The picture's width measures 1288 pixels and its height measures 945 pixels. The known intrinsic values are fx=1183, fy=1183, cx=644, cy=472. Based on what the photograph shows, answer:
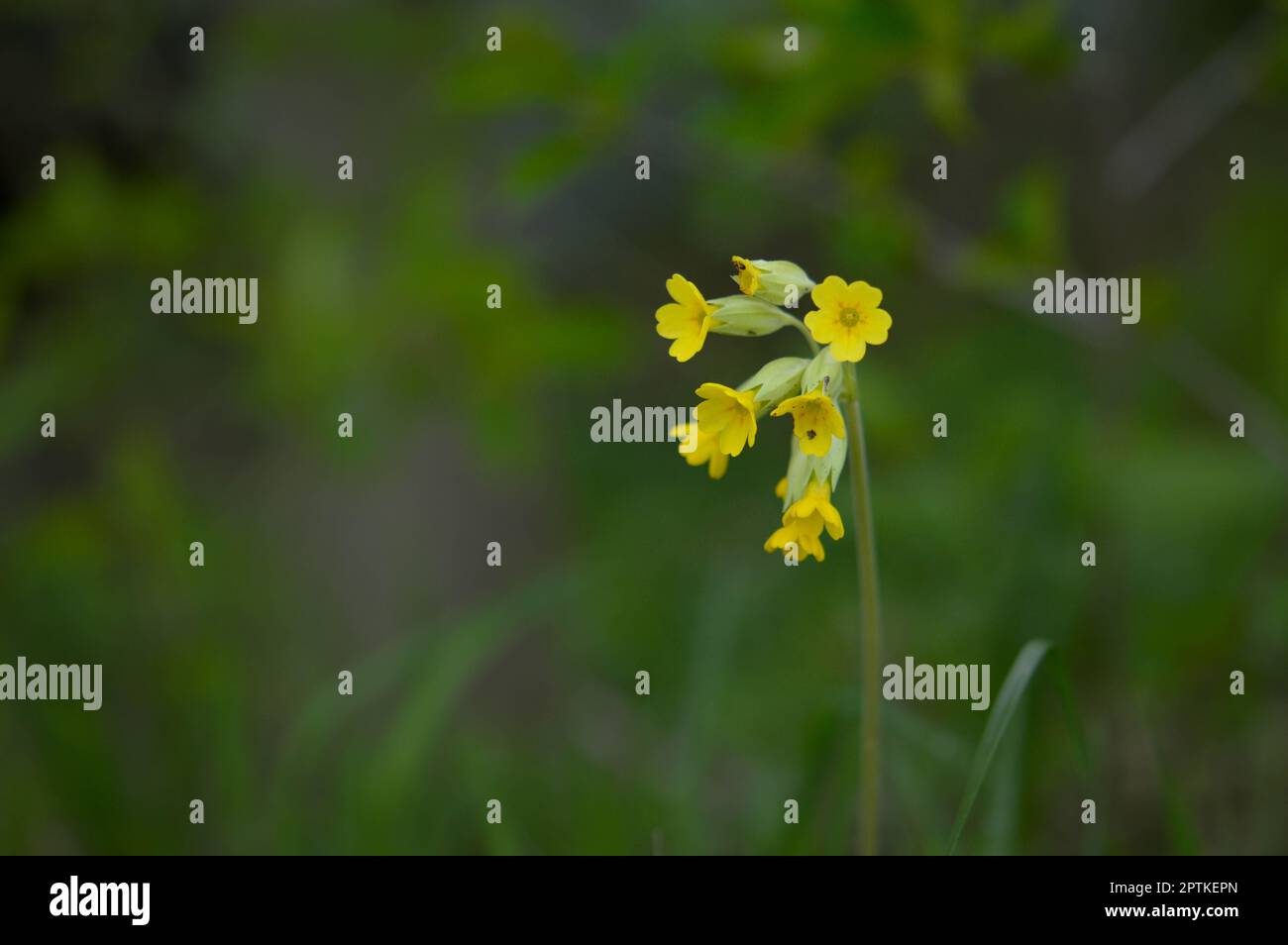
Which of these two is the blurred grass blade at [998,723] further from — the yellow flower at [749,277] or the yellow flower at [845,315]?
the yellow flower at [749,277]

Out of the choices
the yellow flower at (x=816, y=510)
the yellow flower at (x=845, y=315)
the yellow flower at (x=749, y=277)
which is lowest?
the yellow flower at (x=816, y=510)

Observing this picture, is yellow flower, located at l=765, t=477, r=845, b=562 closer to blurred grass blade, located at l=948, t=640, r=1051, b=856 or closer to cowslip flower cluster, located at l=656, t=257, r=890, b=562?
cowslip flower cluster, located at l=656, t=257, r=890, b=562

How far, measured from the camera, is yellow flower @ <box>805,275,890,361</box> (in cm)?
115

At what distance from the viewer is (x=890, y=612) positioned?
3.00m

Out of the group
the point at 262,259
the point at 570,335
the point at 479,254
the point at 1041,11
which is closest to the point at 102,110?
the point at 262,259

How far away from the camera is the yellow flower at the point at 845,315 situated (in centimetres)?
115

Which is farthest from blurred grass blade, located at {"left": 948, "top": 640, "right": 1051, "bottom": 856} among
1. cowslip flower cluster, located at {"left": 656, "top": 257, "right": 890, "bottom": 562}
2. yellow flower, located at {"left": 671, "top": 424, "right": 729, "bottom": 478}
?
yellow flower, located at {"left": 671, "top": 424, "right": 729, "bottom": 478}

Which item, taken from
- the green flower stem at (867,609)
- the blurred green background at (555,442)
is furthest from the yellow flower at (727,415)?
the blurred green background at (555,442)

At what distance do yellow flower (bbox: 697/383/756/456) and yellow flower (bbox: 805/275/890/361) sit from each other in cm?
10

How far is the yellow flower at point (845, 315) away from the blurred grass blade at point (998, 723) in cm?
39

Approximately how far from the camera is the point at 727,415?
3.94 ft

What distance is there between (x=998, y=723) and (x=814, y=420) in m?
0.36

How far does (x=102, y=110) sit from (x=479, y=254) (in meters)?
1.25

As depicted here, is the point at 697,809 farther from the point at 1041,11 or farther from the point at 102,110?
the point at 102,110
